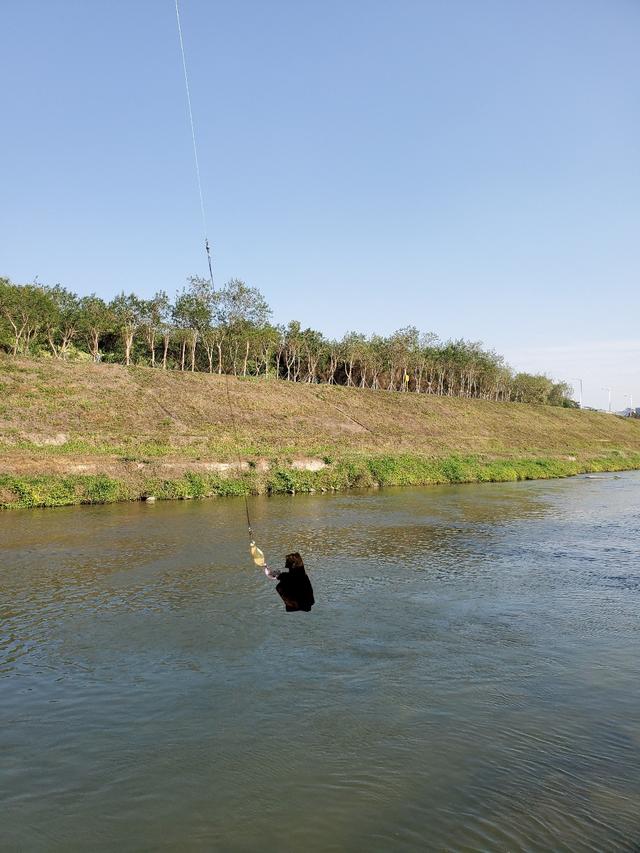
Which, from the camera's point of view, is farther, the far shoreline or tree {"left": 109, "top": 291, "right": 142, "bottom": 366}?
tree {"left": 109, "top": 291, "right": 142, "bottom": 366}

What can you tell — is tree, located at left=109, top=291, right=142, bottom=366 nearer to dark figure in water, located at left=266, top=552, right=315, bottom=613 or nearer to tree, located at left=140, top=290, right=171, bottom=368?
tree, located at left=140, top=290, right=171, bottom=368

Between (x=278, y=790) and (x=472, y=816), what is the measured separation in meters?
2.19

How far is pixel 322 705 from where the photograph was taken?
959cm

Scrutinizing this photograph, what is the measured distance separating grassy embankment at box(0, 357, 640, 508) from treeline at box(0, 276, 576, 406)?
49.8 ft

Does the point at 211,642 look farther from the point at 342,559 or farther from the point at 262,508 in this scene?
the point at 262,508

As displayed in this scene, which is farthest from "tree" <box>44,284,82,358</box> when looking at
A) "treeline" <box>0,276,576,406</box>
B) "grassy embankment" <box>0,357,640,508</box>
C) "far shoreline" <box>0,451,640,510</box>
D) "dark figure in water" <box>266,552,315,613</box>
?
"dark figure in water" <box>266,552,315,613</box>

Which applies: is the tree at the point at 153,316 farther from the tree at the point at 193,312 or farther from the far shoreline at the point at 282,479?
the far shoreline at the point at 282,479

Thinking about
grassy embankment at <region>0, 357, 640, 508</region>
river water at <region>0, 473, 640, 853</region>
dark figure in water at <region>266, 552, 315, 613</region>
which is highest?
grassy embankment at <region>0, 357, 640, 508</region>

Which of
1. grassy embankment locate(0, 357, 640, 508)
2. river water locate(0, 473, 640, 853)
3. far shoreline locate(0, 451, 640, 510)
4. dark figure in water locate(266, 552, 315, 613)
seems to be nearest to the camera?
river water locate(0, 473, 640, 853)

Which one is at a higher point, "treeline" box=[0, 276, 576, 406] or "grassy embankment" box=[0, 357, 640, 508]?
"treeline" box=[0, 276, 576, 406]

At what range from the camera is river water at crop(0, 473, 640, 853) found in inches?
269

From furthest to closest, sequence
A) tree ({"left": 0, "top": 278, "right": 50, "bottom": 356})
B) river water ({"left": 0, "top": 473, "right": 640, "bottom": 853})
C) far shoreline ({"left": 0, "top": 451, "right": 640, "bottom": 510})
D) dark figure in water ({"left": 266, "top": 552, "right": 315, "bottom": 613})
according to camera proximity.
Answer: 1. tree ({"left": 0, "top": 278, "right": 50, "bottom": 356})
2. far shoreline ({"left": 0, "top": 451, "right": 640, "bottom": 510})
3. dark figure in water ({"left": 266, "top": 552, "right": 315, "bottom": 613})
4. river water ({"left": 0, "top": 473, "right": 640, "bottom": 853})

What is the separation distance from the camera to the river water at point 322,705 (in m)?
6.83

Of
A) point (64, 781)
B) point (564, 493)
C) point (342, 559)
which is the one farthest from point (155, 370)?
point (64, 781)
